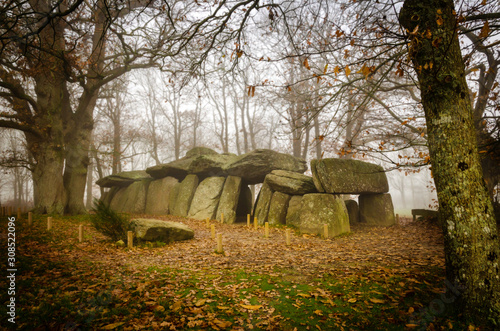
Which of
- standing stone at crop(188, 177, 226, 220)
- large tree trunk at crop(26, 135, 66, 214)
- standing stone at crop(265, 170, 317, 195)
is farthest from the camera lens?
standing stone at crop(188, 177, 226, 220)

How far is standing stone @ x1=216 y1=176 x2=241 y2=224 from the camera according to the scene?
11.9 meters

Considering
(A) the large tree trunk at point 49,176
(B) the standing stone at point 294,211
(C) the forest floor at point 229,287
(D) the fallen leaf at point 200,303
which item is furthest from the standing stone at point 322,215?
(A) the large tree trunk at point 49,176

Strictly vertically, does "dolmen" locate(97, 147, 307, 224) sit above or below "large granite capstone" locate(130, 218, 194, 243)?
above

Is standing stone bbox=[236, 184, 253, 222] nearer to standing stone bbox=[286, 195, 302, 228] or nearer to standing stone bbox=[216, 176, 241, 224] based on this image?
standing stone bbox=[216, 176, 241, 224]

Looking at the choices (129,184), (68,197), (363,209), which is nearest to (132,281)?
(68,197)

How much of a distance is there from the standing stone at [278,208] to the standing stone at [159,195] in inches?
245

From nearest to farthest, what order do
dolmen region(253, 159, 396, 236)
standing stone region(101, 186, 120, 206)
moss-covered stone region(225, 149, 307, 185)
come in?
1. dolmen region(253, 159, 396, 236)
2. moss-covered stone region(225, 149, 307, 185)
3. standing stone region(101, 186, 120, 206)

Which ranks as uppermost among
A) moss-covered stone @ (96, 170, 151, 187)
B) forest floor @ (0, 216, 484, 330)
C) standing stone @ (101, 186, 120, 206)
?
moss-covered stone @ (96, 170, 151, 187)

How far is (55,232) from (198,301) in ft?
20.7

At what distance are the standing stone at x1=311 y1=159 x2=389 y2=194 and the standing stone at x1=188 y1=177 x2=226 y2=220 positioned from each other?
522 cm

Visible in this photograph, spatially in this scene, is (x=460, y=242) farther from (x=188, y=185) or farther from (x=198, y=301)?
(x=188, y=185)

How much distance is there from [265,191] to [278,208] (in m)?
1.10

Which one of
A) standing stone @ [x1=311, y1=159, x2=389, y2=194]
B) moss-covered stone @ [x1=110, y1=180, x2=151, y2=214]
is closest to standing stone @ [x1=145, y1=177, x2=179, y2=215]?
moss-covered stone @ [x1=110, y1=180, x2=151, y2=214]

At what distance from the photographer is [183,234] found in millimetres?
7859
